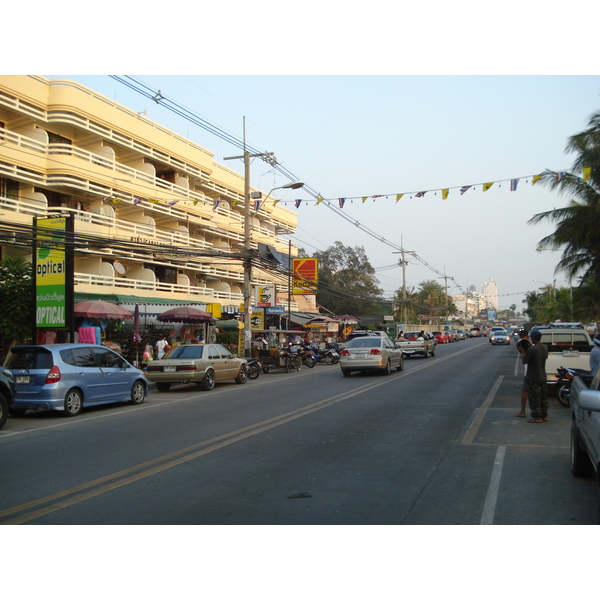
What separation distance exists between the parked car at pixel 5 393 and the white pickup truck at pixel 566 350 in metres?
12.2

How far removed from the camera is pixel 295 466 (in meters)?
7.84

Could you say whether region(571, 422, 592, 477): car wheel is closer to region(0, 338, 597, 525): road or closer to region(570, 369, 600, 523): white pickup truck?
region(570, 369, 600, 523): white pickup truck

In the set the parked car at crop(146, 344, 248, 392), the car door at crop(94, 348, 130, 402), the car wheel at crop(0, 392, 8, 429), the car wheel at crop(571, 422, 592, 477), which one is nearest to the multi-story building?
the parked car at crop(146, 344, 248, 392)

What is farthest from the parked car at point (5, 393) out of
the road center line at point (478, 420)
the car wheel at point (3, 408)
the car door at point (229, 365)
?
the car door at point (229, 365)

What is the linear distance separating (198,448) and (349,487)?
3.18 meters

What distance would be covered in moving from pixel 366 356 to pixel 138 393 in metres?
9.63

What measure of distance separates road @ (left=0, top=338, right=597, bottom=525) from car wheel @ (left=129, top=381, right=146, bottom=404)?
0.69 m

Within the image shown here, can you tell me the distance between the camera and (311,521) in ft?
18.2

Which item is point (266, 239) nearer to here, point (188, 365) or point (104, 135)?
point (104, 135)

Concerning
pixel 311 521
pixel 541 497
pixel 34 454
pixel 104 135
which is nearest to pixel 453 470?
pixel 541 497

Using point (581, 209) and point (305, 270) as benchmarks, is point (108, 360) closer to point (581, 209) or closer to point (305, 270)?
point (581, 209)

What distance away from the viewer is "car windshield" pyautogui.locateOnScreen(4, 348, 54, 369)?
42.5ft

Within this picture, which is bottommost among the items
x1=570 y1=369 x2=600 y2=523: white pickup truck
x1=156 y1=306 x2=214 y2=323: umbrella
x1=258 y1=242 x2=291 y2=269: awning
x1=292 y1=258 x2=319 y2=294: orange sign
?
x1=570 y1=369 x2=600 y2=523: white pickup truck

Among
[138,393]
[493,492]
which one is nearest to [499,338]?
[138,393]
